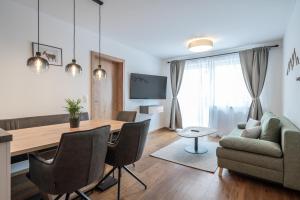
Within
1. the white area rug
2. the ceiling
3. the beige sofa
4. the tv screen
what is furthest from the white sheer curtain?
the beige sofa

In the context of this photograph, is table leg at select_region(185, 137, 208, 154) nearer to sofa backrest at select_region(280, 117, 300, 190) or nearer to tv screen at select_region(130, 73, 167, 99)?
sofa backrest at select_region(280, 117, 300, 190)

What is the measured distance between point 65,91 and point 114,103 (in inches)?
55.8

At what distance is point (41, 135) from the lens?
1654mm

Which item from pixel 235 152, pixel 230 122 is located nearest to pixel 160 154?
pixel 235 152

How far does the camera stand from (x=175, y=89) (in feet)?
17.1

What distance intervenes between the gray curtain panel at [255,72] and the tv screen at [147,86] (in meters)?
2.30

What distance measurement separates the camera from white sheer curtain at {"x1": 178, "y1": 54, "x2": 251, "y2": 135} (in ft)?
13.7

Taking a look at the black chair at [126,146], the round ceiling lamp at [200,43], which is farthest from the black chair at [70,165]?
the round ceiling lamp at [200,43]

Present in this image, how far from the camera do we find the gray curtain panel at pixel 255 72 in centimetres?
379

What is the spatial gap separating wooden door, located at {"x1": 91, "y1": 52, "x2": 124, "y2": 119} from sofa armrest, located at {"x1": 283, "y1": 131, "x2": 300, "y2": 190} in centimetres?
316

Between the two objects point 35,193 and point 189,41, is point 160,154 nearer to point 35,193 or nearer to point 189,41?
point 35,193

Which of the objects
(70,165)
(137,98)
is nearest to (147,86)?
(137,98)

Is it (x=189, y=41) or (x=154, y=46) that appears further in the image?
(x=154, y=46)

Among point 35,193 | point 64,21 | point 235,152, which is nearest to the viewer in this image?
point 35,193
